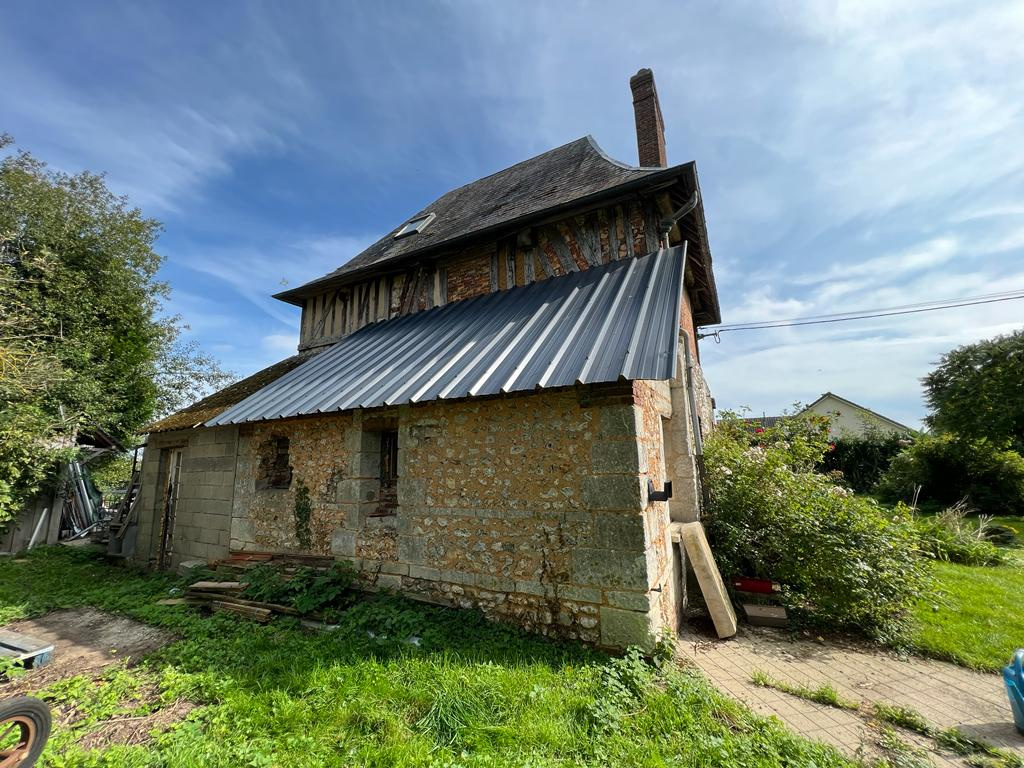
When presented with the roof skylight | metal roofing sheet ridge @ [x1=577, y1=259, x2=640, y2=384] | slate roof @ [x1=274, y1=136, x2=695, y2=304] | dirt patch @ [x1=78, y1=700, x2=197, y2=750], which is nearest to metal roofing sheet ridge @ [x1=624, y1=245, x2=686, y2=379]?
metal roofing sheet ridge @ [x1=577, y1=259, x2=640, y2=384]

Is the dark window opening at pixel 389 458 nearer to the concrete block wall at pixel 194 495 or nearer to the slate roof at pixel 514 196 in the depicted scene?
the concrete block wall at pixel 194 495

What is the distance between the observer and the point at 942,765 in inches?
112

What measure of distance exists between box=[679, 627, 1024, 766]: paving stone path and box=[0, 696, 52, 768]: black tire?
Result: 5020 mm

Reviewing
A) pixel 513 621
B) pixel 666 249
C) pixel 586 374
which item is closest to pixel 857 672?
pixel 513 621

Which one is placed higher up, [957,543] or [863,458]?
[863,458]

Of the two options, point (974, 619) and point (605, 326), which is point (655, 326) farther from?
point (974, 619)

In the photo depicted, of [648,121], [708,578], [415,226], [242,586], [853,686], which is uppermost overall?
[648,121]

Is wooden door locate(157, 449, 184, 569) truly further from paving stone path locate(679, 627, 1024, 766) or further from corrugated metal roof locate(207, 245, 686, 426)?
paving stone path locate(679, 627, 1024, 766)

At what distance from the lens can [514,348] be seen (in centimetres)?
516

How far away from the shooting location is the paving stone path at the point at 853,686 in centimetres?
318

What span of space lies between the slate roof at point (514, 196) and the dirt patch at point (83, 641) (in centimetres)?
671

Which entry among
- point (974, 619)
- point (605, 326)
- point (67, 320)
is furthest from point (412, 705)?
point (67, 320)

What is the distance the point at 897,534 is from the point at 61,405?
18.7 metres

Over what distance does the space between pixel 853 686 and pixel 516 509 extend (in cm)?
351
